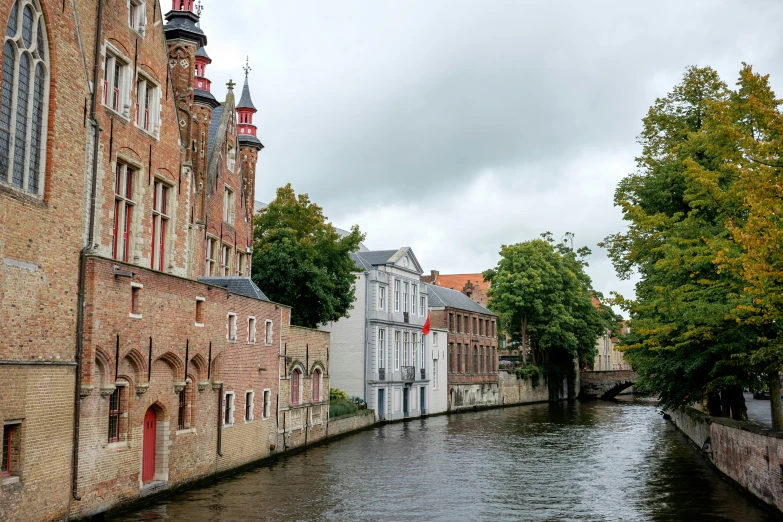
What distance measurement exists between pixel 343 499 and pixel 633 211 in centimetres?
1211

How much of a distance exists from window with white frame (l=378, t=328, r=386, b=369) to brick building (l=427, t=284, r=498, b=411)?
10.8 m

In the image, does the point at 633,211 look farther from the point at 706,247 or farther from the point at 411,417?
the point at 411,417

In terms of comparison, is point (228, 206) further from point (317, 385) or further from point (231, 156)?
point (317, 385)

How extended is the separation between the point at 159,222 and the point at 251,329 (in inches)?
226

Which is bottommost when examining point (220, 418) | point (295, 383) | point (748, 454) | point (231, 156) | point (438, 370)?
point (748, 454)

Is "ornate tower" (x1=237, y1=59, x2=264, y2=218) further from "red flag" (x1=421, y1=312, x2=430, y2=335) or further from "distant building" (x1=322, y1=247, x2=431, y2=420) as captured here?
"red flag" (x1=421, y1=312, x2=430, y2=335)

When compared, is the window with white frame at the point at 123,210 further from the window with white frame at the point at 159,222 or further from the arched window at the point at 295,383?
the arched window at the point at 295,383

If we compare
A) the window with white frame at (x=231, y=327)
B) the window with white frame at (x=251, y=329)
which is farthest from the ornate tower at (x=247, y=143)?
the window with white frame at (x=231, y=327)

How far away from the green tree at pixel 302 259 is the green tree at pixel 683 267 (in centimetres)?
1301

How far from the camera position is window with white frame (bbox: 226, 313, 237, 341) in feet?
85.6

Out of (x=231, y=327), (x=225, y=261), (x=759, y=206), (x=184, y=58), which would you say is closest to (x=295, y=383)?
(x=225, y=261)

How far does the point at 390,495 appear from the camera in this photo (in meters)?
22.6

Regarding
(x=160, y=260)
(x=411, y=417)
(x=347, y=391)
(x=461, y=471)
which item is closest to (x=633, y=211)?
(x=461, y=471)

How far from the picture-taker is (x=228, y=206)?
1320 inches
